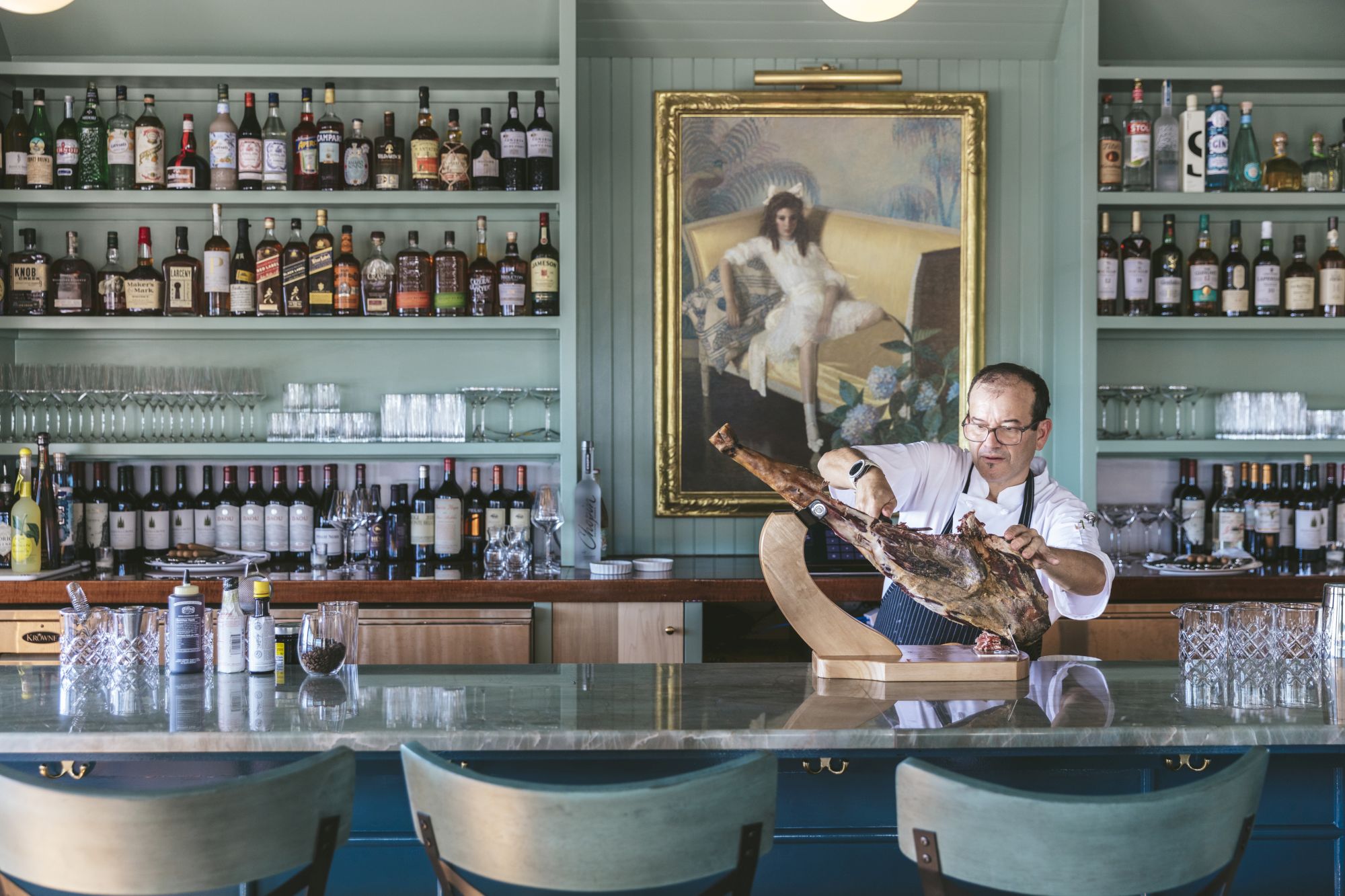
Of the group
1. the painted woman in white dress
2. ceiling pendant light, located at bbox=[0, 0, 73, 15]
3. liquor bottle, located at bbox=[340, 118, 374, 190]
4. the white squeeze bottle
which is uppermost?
liquor bottle, located at bbox=[340, 118, 374, 190]

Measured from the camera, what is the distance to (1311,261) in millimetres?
4051

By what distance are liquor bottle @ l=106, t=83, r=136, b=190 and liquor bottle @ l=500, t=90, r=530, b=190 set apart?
1.18 metres

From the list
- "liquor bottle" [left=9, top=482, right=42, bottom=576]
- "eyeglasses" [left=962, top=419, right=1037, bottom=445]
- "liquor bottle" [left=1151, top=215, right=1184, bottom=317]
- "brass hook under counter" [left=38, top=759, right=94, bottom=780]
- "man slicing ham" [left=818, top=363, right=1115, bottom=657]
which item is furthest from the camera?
"liquor bottle" [left=1151, top=215, right=1184, bottom=317]

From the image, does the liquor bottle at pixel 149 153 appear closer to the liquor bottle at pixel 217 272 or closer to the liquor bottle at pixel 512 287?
the liquor bottle at pixel 217 272

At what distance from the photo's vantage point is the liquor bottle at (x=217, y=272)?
12.4 feet

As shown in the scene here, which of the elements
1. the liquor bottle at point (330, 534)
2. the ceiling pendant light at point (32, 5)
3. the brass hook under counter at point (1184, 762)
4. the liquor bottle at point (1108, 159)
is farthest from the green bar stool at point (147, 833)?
the liquor bottle at point (1108, 159)

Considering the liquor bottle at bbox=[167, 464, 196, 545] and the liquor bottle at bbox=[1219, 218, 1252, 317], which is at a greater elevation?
the liquor bottle at bbox=[1219, 218, 1252, 317]

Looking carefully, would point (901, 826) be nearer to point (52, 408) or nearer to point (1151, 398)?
point (1151, 398)

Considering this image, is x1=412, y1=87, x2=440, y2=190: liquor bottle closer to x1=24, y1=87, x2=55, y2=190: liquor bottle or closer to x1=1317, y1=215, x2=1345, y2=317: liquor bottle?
x1=24, y1=87, x2=55, y2=190: liquor bottle

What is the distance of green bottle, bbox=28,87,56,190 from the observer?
3730 mm

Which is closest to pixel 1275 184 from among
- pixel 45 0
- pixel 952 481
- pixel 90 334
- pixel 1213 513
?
pixel 1213 513

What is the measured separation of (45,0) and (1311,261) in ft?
12.5

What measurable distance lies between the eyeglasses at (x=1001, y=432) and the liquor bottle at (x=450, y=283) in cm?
196

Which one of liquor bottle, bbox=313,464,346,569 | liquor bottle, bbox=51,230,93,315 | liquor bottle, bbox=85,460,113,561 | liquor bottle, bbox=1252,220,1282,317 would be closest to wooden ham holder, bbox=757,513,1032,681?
liquor bottle, bbox=313,464,346,569
